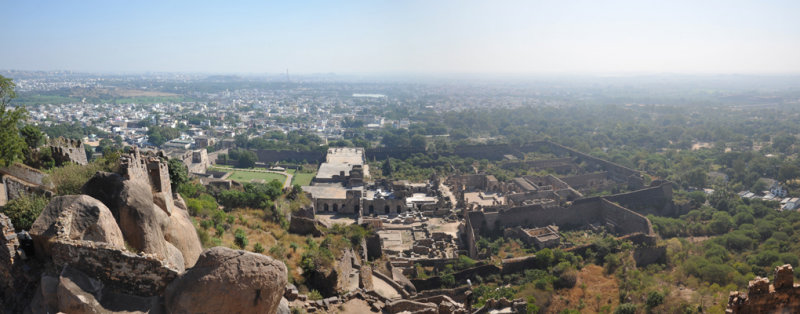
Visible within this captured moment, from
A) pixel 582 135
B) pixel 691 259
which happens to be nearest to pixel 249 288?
pixel 691 259

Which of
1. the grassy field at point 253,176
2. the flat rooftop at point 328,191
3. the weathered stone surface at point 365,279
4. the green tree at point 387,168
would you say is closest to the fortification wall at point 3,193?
the weathered stone surface at point 365,279

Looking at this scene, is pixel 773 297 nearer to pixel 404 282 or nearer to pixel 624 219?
pixel 404 282

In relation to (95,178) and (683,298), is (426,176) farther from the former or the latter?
(95,178)

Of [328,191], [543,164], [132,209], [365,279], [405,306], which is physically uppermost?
[132,209]

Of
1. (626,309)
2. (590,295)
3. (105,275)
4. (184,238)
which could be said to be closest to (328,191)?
(590,295)

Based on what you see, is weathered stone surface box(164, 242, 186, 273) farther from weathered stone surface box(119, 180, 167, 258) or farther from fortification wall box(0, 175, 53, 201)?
fortification wall box(0, 175, 53, 201)

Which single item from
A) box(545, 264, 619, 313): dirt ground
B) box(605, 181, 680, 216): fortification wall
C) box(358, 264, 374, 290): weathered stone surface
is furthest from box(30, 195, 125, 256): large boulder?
box(605, 181, 680, 216): fortification wall

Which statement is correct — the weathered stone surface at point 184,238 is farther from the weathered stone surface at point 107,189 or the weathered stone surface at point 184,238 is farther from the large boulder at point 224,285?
the large boulder at point 224,285
